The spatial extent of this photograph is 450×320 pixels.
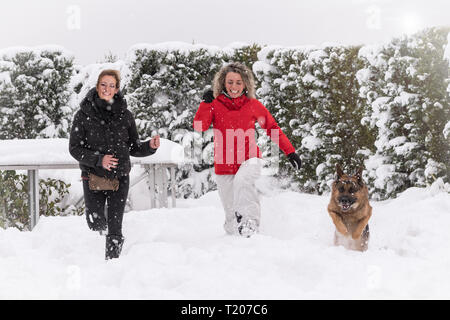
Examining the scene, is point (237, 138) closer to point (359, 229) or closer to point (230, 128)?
point (230, 128)

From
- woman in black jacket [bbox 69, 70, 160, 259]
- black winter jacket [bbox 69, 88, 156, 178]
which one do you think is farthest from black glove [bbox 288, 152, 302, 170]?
black winter jacket [bbox 69, 88, 156, 178]

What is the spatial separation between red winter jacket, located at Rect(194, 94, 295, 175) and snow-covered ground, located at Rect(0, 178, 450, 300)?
82 cm

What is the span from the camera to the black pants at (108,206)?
164 inches

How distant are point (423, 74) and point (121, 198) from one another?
5.26 metres

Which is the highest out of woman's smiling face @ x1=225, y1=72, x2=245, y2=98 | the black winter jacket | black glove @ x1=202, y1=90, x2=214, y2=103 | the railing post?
woman's smiling face @ x1=225, y1=72, x2=245, y2=98

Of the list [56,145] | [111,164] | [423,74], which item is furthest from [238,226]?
[423,74]

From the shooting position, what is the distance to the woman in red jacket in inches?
182

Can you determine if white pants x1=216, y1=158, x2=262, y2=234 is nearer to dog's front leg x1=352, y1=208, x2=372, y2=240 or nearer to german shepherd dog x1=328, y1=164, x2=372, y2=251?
german shepherd dog x1=328, y1=164, x2=372, y2=251

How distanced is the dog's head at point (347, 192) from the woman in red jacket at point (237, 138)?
459mm

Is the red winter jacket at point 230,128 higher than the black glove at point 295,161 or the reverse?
higher

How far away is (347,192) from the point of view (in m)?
4.40

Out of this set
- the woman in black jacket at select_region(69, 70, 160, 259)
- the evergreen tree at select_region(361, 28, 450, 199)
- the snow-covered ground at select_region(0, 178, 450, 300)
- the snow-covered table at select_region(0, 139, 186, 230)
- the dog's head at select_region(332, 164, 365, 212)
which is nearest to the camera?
the snow-covered ground at select_region(0, 178, 450, 300)

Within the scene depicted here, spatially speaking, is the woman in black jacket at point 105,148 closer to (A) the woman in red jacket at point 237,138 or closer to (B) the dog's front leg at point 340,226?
(A) the woman in red jacket at point 237,138

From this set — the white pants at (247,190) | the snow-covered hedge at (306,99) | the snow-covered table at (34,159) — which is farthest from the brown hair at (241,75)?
the snow-covered hedge at (306,99)
